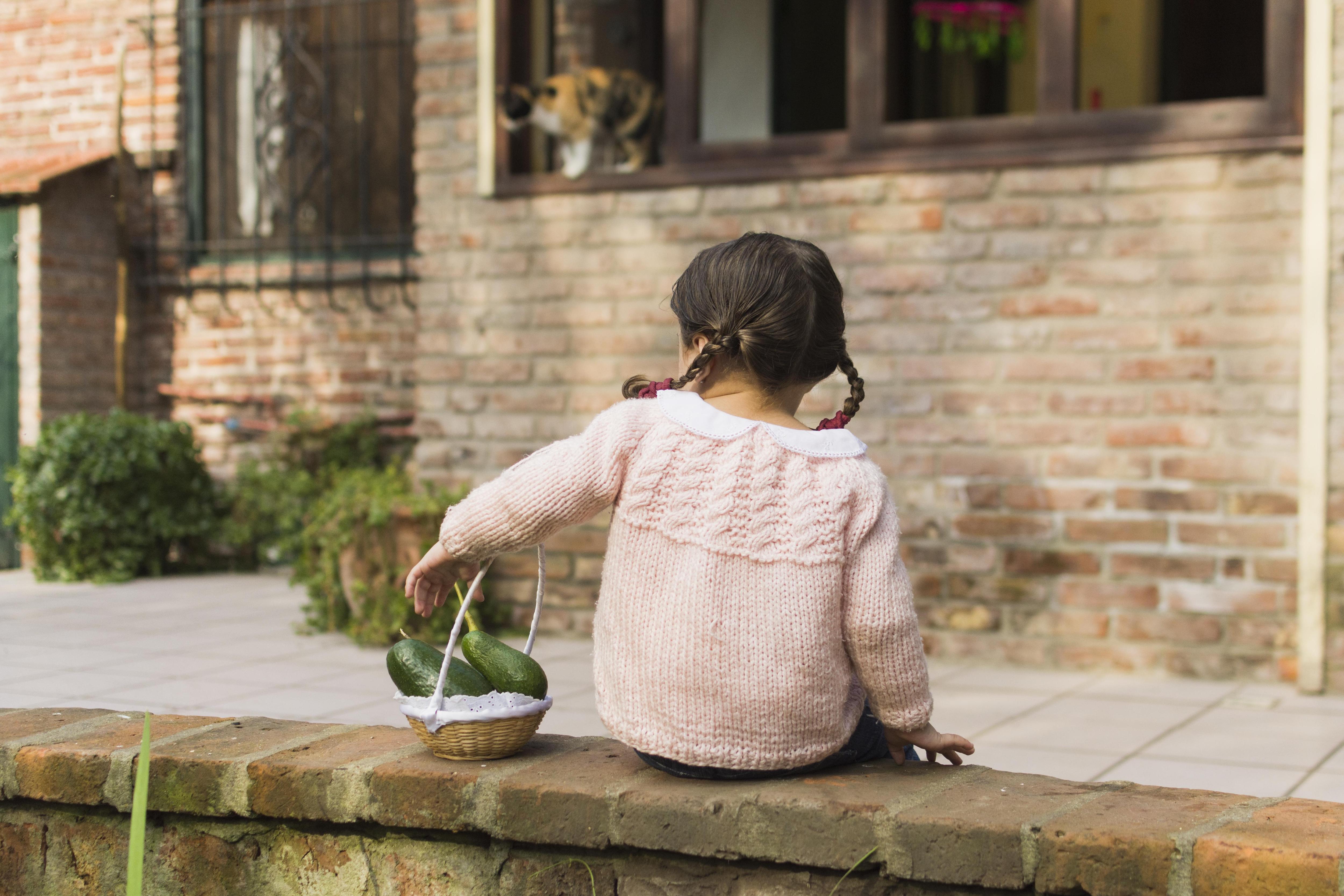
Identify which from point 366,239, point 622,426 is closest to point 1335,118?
point 622,426

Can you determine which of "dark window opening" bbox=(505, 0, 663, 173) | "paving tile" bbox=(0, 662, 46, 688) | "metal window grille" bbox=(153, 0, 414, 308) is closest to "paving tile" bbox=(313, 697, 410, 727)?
"paving tile" bbox=(0, 662, 46, 688)

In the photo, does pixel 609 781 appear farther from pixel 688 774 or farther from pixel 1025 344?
pixel 1025 344

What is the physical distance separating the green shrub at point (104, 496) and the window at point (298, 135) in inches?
45.9

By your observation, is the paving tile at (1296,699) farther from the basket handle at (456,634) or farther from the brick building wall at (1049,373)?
the basket handle at (456,634)

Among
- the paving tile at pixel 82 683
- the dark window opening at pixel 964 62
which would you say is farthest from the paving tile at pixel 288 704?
the dark window opening at pixel 964 62

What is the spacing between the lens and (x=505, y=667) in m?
2.27

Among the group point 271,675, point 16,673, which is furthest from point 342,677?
point 16,673

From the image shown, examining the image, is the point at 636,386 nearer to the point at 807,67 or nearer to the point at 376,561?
the point at 376,561

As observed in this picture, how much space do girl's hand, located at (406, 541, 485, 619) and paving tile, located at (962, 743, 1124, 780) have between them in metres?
1.90

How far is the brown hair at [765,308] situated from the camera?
2020 mm

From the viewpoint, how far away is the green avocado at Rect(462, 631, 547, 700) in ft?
7.41

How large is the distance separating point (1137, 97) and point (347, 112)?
14.1 ft

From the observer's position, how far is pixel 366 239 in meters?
7.79

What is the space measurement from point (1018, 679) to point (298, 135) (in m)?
5.43
